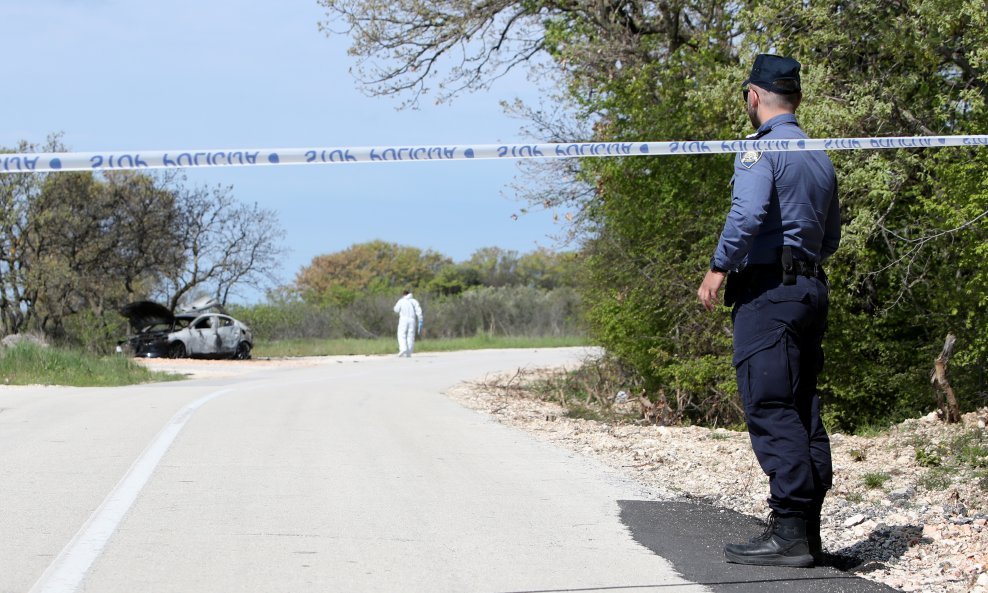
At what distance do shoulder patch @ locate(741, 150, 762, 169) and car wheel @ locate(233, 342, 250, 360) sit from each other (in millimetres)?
27840

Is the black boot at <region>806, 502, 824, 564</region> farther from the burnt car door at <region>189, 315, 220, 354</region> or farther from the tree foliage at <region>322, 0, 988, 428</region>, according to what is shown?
the burnt car door at <region>189, 315, 220, 354</region>

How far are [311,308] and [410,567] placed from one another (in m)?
41.9

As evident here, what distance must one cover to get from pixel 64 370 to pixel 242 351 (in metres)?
12.2

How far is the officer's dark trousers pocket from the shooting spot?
4.70 m

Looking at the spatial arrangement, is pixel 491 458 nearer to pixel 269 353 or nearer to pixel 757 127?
pixel 757 127

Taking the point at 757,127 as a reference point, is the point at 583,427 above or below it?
below

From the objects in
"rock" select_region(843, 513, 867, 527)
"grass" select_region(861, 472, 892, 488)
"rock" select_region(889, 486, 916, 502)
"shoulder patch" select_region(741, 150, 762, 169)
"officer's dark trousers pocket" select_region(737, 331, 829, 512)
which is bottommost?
"rock" select_region(843, 513, 867, 527)

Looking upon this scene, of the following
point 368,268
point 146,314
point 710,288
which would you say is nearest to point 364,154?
point 710,288

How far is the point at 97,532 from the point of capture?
530 centimetres

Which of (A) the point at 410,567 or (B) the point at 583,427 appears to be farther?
(B) the point at 583,427

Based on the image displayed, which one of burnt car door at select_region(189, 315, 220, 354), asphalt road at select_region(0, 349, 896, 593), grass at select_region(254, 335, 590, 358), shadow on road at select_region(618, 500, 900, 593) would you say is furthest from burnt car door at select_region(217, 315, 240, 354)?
shadow on road at select_region(618, 500, 900, 593)

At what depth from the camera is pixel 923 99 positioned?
1106 cm

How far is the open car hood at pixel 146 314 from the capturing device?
99.8 feet

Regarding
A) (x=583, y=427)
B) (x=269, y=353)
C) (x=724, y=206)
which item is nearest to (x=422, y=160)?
(x=583, y=427)
